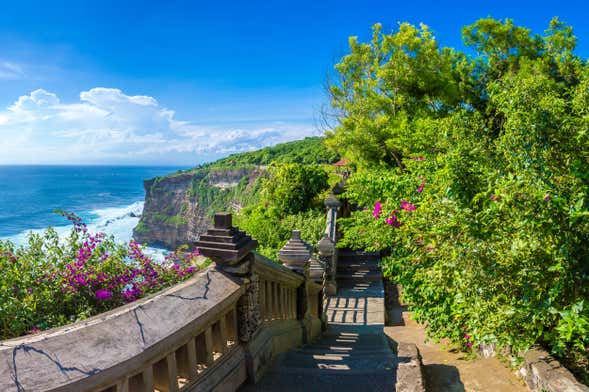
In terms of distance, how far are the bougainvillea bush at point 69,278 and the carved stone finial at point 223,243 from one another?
1.73 metres

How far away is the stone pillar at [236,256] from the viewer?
3396mm

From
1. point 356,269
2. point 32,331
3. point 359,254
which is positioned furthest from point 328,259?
point 32,331

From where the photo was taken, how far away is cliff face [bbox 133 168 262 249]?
80062 mm

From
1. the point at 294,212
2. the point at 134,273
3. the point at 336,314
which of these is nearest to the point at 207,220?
the point at 294,212

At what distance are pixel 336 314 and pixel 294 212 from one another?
24.0 ft

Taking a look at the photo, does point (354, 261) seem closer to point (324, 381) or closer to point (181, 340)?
point (324, 381)

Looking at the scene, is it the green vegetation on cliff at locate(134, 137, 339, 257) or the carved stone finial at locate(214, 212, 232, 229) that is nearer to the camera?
the carved stone finial at locate(214, 212, 232, 229)

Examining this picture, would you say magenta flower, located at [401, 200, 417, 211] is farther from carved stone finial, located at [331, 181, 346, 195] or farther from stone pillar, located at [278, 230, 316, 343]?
carved stone finial, located at [331, 181, 346, 195]

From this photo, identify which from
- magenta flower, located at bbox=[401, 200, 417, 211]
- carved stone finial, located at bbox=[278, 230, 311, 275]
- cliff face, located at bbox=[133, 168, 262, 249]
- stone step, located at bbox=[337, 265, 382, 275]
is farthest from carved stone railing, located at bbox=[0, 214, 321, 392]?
cliff face, located at bbox=[133, 168, 262, 249]

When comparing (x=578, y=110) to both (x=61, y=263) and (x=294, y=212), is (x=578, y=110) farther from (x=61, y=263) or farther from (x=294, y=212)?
(x=294, y=212)

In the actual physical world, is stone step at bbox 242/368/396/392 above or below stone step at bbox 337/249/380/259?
above

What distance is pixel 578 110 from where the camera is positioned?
431 centimetres

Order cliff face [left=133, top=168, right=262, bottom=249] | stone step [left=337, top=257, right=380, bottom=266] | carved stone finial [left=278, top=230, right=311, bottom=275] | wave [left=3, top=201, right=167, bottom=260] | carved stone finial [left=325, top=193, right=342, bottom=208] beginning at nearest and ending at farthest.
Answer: carved stone finial [left=278, top=230, right=311, bottom=275] < stone step [left=337, top=257, right=380, bottom=266] < carved stone finial [left=325, top=193, right=342, bottom=208] < wave [left=3, top=201, right=167, bottom=260] < cliff face [left=133, top=168, right=262, bottom=249]

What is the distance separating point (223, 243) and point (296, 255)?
2.85 meters
